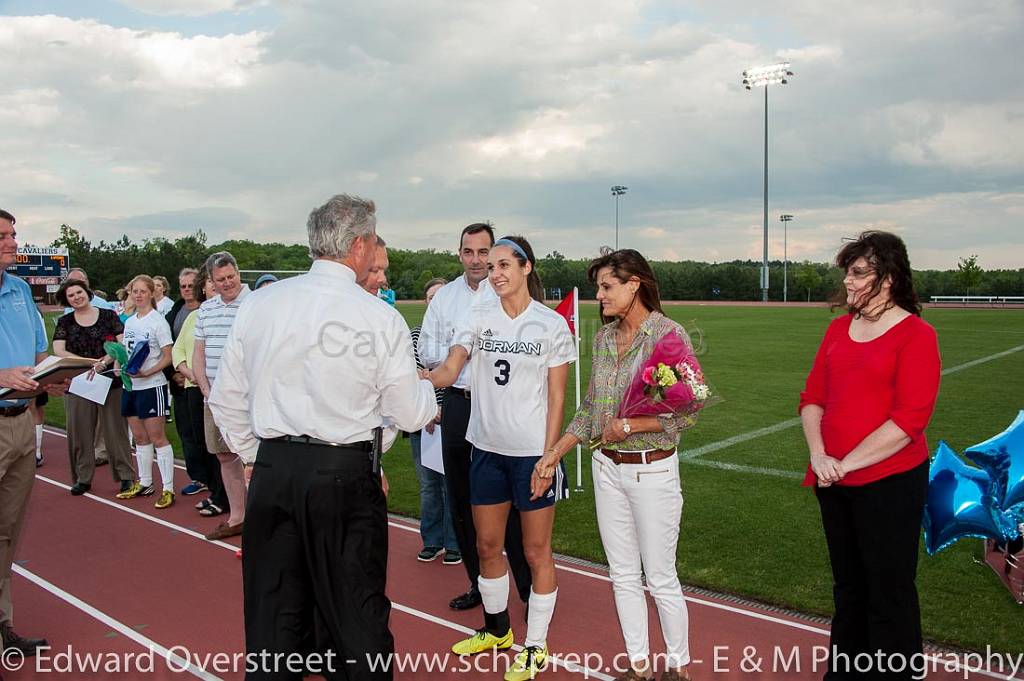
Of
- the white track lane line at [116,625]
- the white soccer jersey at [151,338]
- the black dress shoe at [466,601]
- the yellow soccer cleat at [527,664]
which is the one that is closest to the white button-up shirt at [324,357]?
the yellow soccer cleat at [527,664]

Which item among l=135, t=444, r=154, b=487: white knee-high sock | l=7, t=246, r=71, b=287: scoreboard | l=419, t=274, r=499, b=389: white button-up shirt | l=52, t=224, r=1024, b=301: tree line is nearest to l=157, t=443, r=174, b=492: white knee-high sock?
l=135, t=444, r=154, b=487: white knee-high sock

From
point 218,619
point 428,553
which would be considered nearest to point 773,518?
point 428,553

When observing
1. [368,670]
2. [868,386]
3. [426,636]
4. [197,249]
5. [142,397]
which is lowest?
[426,636]

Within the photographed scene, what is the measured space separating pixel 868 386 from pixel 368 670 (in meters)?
2.35

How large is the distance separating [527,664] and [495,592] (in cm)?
39

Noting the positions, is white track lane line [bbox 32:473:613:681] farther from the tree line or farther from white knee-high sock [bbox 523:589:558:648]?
the tree line

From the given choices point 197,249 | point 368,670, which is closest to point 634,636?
point 368,670

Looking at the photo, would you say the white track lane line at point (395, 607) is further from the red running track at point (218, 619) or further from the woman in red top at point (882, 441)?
the woman in red top at point (882, 441)

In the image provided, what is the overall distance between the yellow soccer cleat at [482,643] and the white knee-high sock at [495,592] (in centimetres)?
15

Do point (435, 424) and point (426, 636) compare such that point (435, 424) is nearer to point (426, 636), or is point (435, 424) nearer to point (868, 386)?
point (426, 636)

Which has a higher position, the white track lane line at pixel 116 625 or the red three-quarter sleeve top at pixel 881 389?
the red three-quarter sleeve top at pixel 881 389

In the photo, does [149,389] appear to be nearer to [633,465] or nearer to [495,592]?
[495,592]

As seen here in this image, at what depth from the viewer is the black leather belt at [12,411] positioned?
12.7 ft

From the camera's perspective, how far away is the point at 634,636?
348cm
